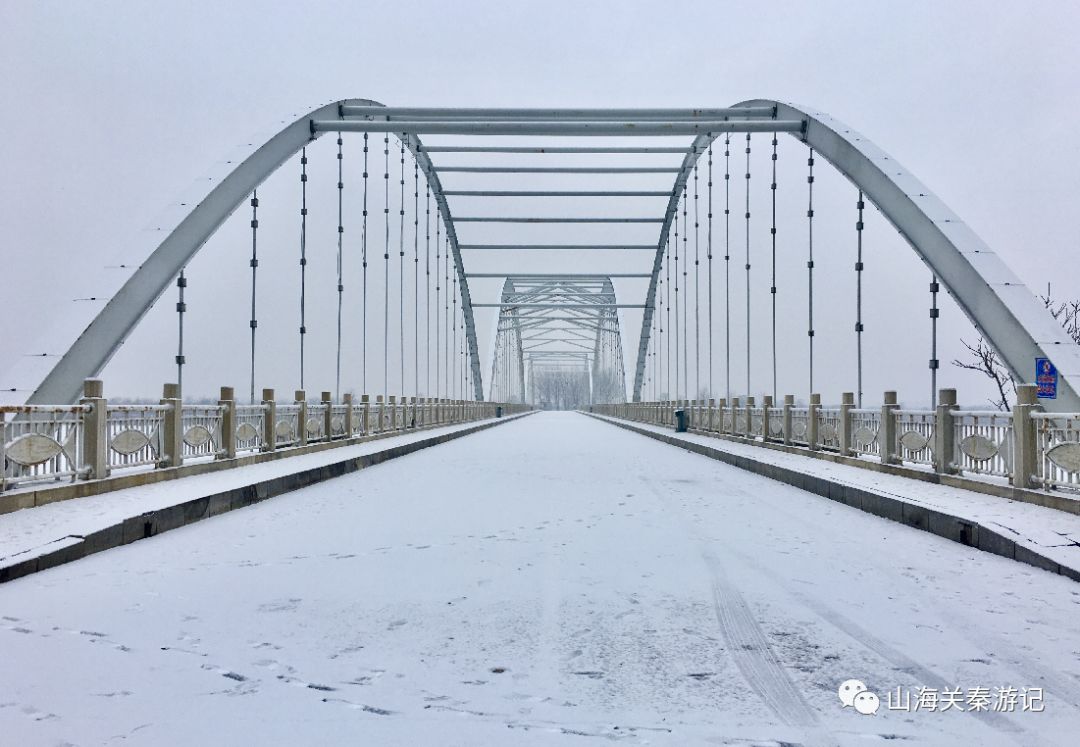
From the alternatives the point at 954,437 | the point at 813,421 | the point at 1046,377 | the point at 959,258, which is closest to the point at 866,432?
the point at 813,421

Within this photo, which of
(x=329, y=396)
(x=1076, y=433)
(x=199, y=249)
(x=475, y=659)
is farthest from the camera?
(x=329, y=396)

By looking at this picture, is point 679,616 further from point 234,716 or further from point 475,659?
point 234,716

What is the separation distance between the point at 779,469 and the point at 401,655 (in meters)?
10.1

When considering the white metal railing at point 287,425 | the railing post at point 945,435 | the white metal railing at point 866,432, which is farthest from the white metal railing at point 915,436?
the white metal railing at point 287,425

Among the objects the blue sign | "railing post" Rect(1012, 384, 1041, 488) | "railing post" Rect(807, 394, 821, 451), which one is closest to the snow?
"railing post" Rect(1012, 384, 1041, 488)

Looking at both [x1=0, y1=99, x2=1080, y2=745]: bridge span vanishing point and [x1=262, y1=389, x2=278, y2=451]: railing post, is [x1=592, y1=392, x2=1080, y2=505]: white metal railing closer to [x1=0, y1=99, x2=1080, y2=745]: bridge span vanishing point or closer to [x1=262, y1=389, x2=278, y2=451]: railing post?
[x1=0, y1=99, x2=1080, y2=745]: bridge span vanishing point

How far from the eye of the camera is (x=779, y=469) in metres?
12.6

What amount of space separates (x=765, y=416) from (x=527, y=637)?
17.3m

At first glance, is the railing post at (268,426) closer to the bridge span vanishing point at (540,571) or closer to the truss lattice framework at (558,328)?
the bridge span vanishing point at (540,571)

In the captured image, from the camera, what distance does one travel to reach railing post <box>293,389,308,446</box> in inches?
665

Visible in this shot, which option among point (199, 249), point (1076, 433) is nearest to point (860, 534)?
point (1076, 433)

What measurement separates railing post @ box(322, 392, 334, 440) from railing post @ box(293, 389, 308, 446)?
190 centimetres

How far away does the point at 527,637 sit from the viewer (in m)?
3.80

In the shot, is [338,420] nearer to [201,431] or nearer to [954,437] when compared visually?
[201,431]
